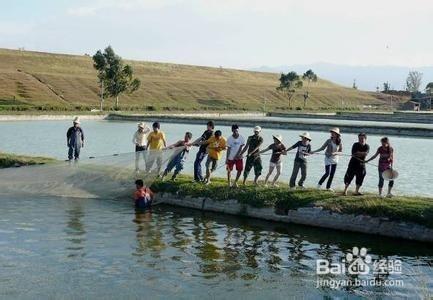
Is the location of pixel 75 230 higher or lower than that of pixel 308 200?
lower

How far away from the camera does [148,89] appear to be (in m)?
115

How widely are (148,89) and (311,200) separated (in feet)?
331

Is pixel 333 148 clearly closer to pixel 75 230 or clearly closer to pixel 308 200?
pixel 308 200

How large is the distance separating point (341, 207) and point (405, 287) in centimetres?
452

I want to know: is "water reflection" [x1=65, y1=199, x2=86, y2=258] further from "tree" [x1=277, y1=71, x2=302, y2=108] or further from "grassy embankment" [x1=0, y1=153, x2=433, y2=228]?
"tree" [x1=277, y1=71, x2=302, y2=108]

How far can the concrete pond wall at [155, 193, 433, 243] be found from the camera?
14039mm

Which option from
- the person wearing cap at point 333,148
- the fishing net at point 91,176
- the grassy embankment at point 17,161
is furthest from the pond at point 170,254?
the grassy embankment at point 17,161

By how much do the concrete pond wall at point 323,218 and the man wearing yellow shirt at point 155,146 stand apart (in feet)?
4.48

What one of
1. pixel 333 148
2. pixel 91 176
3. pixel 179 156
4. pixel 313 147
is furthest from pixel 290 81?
pixel 333 148

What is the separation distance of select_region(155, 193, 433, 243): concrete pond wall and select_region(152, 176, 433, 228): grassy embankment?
127 millimetres

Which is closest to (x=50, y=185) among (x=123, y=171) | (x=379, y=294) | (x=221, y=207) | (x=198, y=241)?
(x=123, y=171)

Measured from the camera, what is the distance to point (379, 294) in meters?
10.4

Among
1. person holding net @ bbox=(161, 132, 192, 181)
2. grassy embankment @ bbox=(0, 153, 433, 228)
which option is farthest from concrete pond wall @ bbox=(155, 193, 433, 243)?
person holding net @ bbox=(161, 132, 192, 181)

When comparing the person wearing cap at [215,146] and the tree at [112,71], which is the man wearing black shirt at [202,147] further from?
the tree at [112,71]
